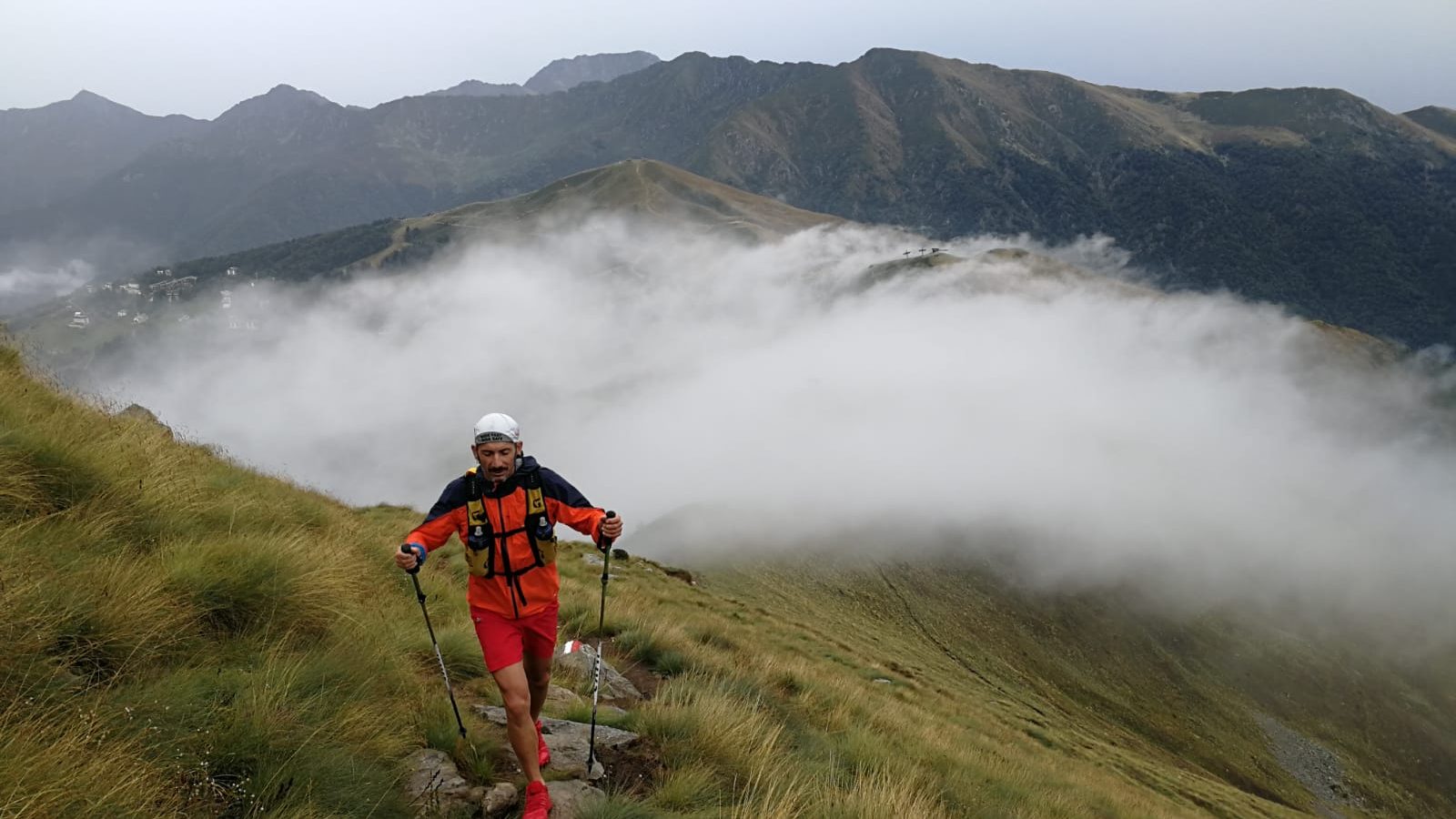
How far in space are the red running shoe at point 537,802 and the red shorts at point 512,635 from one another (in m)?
0.91

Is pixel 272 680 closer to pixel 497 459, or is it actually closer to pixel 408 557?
pixel 408 557

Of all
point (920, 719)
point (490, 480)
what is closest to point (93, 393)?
point (490, 480)

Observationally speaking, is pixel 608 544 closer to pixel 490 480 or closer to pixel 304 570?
pixel 490 480

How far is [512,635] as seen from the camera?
560 cm

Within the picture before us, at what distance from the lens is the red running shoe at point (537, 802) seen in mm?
4879

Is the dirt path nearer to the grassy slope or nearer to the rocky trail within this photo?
the grassy slope

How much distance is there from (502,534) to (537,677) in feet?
4.62

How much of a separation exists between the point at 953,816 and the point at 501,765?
15.1 feet

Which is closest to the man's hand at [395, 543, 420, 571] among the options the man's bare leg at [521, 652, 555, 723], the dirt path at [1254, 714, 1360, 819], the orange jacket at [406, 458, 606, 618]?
the orange jacket at [406, 458, 606, 618]

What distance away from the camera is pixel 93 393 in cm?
1171

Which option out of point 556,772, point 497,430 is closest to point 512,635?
point 556,772

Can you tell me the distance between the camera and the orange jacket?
5641mm

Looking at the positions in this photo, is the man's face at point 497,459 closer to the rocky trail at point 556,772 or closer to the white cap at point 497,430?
the white cap at point 497,430

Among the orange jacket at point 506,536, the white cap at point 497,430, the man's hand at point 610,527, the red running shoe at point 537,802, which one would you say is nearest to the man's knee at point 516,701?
the red running shoe at point 537,802
